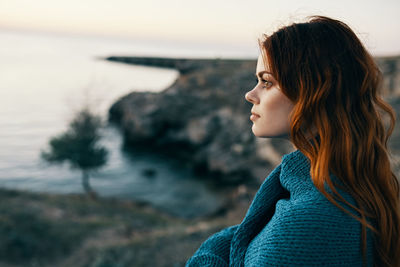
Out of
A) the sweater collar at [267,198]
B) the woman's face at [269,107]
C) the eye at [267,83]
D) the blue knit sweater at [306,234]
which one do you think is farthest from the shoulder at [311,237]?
the eye at [267,83]

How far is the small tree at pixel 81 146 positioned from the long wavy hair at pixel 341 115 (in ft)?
70.4

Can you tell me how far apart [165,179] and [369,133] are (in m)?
23.4

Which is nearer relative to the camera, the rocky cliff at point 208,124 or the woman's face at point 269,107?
the woman's face at point 269,107

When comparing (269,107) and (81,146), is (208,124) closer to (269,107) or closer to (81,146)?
(81,146)

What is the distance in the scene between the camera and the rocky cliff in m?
22.6

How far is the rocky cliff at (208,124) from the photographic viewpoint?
22641 mm

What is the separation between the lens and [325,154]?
4.24ft

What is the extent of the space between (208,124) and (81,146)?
11658mm

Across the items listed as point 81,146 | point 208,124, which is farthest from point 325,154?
point 208,124

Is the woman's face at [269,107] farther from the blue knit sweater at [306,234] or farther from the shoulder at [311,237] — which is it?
the shoulder at [311,237]

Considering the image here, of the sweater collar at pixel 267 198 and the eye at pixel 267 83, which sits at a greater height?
the eye at pixel 267 83

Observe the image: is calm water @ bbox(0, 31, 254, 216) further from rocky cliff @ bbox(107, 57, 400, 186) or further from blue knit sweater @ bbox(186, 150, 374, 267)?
blue knit sweater @ bbox(186, 150, 374, 267)

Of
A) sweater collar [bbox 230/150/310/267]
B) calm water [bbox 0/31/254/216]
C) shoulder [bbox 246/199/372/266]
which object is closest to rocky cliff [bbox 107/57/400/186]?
calm water [bbox 0/31/254/216]

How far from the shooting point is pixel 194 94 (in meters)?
33.3
